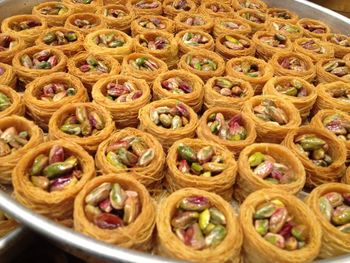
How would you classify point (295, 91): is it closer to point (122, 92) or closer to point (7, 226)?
point (122, 92)

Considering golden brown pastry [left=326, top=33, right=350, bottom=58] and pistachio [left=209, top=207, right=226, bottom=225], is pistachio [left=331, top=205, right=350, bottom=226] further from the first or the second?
golden brown pastry [left=326, top=33, right=350, bottom=58]

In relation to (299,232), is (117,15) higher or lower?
higher

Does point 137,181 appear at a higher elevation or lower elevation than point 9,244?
higher

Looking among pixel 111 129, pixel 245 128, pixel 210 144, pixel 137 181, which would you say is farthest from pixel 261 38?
pixel 137 181

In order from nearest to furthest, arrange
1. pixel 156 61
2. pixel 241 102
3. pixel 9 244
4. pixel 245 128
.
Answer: pixel 9 244
pixel 245 128
pixel 241 102
pixel 156 61

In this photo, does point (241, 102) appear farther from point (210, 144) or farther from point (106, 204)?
point (106, 204)

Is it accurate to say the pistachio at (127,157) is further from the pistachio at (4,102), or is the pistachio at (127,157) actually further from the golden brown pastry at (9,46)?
the golden brown pastry at (9,46)

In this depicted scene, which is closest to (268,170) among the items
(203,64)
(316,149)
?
(316,149)
